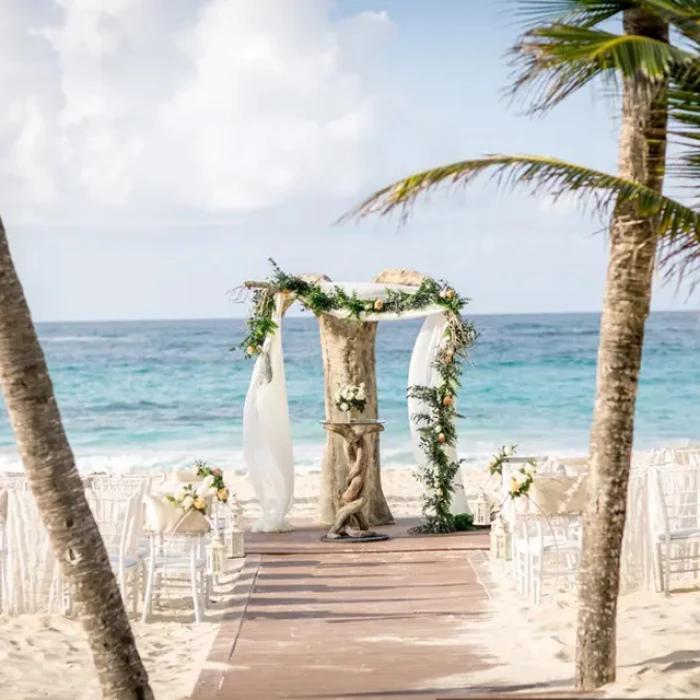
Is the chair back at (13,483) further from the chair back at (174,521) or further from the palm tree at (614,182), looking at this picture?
the palm tree at (614,182)

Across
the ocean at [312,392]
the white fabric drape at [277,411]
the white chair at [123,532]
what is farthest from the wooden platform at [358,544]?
the ocean at [312,392]

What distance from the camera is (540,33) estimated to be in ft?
20.1

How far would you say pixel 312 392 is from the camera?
147ft

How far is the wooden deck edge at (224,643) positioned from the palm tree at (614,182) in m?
2.19

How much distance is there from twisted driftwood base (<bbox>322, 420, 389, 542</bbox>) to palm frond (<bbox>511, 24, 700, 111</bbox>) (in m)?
7.88

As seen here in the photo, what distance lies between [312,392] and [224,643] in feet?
117

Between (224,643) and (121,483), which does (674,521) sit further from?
(121,483)

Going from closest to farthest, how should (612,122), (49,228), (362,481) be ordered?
(612,122)
(362,481)
(49,228)

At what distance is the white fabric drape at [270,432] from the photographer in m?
14.9

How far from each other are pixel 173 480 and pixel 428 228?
35079 millimetres

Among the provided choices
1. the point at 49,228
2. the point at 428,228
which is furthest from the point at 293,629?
the point at 49,228

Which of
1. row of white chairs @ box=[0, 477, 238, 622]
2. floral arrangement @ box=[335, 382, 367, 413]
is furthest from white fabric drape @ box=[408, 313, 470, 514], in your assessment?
row of white chairs @ box=[0, 477, 238, 622]

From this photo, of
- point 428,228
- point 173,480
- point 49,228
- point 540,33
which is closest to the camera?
point 540,33

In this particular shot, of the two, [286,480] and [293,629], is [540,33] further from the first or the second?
[286,480]
